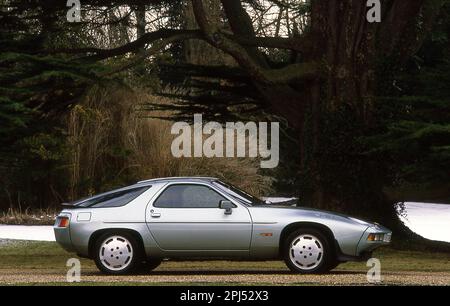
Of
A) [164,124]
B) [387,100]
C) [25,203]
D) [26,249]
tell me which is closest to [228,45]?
[387,100]

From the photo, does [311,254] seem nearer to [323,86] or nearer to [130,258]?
[130,258]

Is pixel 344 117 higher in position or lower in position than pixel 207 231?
higher

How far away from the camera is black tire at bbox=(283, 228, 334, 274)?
560 inches

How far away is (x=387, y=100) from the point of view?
20438 millimetres

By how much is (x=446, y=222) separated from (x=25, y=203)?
40.8ft

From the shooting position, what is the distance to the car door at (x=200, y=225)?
1455 cm

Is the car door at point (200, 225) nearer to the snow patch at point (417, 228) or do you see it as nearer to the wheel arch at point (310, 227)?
the wheel arch at point (310, 227)

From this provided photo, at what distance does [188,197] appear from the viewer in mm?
14938

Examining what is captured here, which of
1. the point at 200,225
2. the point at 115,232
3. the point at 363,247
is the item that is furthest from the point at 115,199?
the point at 363,247

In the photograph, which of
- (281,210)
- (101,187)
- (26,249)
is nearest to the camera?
(281,210)

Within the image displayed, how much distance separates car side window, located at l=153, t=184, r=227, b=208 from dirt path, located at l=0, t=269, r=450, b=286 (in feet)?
3.32

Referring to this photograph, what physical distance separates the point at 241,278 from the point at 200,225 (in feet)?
3.43

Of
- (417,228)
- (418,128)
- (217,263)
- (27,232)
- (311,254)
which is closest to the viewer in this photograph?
(311,254)

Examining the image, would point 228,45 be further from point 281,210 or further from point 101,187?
point 101,187
